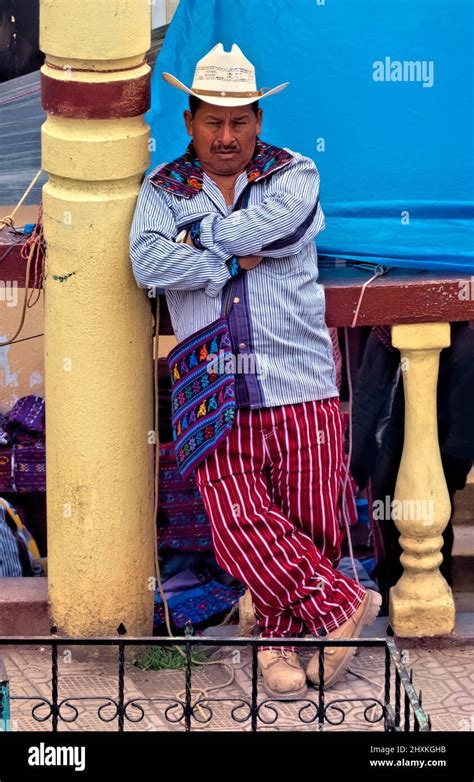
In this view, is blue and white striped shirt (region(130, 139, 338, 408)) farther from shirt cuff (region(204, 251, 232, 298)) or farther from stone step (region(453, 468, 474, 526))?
stone step (region(453, 468, 474, 526))

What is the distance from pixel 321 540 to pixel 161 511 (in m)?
0.91

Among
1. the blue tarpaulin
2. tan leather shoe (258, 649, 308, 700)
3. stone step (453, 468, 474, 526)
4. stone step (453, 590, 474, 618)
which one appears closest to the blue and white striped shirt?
the blue tarpaulin

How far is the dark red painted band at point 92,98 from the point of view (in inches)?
A: 200

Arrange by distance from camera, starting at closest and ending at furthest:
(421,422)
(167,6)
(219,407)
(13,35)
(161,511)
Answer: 1. (219,407)
2. (421,422)
3. (161,511)
4. (167,6)
5. (13,35)

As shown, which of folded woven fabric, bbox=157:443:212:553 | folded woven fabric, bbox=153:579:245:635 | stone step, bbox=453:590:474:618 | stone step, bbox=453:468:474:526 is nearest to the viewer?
folded woven fabric, bbox=153:579:245:635

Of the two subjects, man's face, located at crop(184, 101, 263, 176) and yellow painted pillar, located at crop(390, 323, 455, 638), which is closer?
man's face, located at crop(184, 101, 263, 176)

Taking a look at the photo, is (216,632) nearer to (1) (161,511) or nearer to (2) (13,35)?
(1) (161,511)

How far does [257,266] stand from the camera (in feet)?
17.0

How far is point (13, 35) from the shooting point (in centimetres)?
738

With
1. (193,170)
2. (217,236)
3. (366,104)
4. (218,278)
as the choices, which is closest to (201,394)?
(218,278)

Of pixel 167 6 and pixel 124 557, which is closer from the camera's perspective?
pixel 124 557

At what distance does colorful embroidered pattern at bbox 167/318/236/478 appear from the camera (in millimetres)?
5164

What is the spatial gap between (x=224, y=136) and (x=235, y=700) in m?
1.72

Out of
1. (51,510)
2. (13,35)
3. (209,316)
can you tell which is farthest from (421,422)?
(13,35)
